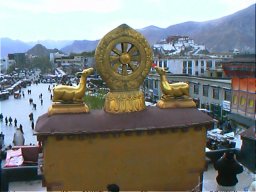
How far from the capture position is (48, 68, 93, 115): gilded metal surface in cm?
641

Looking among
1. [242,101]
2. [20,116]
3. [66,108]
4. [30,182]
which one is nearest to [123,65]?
[66,108]

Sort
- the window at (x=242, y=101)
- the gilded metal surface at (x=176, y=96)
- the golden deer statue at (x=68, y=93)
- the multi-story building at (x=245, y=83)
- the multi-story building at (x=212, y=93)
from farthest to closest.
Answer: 1. the multi-story building at (x=212, y=93)
2. the gilded metal surface at (x=176, y=96)
3. the golden deer statue at (x=68, y=93)
4. the window at (x=242, y=101)
5. the multi-story building at (x=245, y=83)

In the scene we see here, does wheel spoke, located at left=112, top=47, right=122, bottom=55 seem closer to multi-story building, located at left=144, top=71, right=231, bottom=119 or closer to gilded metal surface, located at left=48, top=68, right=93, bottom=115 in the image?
gilded metal surface, located at left=48, top=68, right=93, bottom=115

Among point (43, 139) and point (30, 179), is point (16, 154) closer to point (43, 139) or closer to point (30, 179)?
point (30, 179)

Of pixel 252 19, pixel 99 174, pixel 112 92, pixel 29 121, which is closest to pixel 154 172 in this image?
pixel 99 174

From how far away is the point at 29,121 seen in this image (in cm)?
2467

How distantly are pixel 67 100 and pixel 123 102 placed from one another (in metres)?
0.96

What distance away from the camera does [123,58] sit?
6.62 meters

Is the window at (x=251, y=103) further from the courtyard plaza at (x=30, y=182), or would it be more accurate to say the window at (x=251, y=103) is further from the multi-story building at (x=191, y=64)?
the multi-story building at (x=191, y=64)

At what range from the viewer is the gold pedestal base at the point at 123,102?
6668mm

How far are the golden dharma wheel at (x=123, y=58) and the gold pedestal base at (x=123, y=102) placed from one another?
0.35ft

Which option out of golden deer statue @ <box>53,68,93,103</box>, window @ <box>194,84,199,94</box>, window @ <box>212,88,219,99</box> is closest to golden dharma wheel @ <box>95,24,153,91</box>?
golden deer statue @ <box>53,68,93,103</box>

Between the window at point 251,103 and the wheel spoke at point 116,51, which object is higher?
the wheel spoke at point 116,51

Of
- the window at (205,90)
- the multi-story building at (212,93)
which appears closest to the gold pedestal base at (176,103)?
the multi-story building at (212,93)
